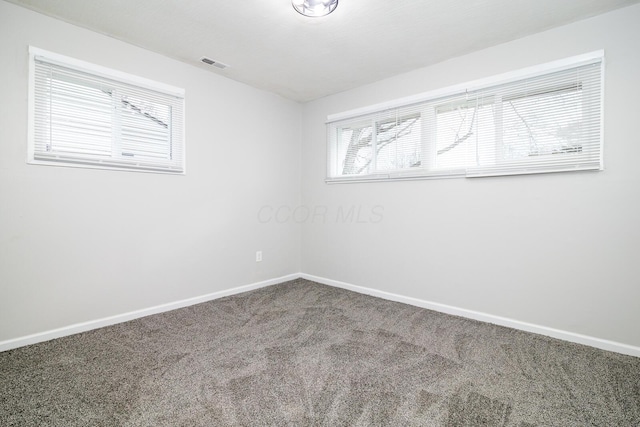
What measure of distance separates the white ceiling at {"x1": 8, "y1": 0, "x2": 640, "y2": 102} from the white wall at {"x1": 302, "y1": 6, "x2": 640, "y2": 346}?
0.20m

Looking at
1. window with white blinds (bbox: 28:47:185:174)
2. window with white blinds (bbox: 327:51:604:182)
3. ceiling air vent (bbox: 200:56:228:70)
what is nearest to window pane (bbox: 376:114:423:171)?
window with white blinds (bbox: 327:51:604:182)

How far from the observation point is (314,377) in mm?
1761

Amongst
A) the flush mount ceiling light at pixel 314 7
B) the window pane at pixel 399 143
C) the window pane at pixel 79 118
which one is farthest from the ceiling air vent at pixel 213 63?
the window pane at pixel 399 143

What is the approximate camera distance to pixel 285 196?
397cm

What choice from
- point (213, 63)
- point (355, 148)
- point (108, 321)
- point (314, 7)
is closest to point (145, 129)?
point (213, 63)

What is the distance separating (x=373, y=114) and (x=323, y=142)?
774mm

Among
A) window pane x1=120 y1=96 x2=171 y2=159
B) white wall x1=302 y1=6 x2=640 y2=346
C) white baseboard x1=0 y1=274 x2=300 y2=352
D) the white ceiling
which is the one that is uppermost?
the white ceiling

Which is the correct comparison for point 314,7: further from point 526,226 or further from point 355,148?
point 526,226

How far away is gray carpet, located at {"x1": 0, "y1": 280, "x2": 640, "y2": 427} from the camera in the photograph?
4.72 feet

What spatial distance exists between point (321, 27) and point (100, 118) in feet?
6.42

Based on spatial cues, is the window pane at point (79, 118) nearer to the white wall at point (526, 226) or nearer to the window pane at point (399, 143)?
the white wall at point (526, 226)

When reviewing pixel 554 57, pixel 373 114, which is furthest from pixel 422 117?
pixel 554 57

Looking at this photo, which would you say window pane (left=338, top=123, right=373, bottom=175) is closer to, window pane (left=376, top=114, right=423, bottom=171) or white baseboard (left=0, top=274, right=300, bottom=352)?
window pane (left=376, top=114, right=423, bottom=171)

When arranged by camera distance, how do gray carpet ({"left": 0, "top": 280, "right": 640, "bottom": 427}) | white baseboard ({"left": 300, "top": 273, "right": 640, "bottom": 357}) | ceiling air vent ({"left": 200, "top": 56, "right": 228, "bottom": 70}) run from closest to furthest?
gray carpet ({"left": 0, "top": 280, "right": 640, "bottom": 427}) → white baseboard ({"left": 300, "top": 273, "right": 640, "bottom": 357}) → ceiling air vent ({"left": 200, "top": 56, "right": 228, "bottom": 70})
